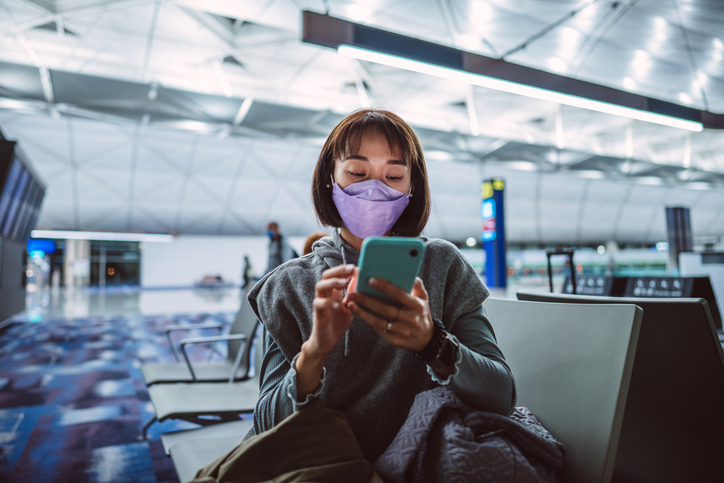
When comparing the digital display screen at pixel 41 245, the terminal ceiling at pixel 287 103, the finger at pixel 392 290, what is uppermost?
the terminal ceiling at pixel 287 103

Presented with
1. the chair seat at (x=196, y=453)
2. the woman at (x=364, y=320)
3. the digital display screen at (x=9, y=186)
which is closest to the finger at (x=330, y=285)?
the woman at (x=364, y=320)

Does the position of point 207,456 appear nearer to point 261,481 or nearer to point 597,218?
point 261,481

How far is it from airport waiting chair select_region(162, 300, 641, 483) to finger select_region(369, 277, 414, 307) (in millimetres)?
816

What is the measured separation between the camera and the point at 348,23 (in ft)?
17.5

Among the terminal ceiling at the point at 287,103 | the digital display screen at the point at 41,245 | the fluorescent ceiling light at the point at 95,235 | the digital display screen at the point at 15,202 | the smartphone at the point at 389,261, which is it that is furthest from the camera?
the fluorescent ceiling light at the point at 95,235

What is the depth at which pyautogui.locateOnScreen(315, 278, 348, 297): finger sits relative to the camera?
0.89m

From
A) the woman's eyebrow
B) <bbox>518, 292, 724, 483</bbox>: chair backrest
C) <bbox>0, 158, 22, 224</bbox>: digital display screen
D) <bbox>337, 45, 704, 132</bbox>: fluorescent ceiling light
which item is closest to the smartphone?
the woman's eyebrow

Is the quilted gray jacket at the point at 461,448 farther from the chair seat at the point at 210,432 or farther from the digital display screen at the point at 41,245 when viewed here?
the digital display screen at the point at 41,245

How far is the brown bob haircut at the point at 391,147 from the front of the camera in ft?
4.30

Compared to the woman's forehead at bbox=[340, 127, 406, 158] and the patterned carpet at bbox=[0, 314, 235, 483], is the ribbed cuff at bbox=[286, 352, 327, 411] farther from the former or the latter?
the patterned carpet at bbox=[0, 314, 235, 483]

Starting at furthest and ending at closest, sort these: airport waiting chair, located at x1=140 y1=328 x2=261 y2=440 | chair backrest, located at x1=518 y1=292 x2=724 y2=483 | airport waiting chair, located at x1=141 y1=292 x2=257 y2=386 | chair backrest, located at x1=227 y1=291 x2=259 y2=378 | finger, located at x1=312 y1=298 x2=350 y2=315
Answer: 1. chair backrest, located at x1=227 y1=291 x2=259 y2=378
2. airport waiting chair, located at x1=141 y1=292 x2=257 y2=386
3. airport waiting chair, located at x1=140 y1=328 x2=261 y2=440
4. chair backrest, located at x1=518 y1=292 x2=724 y2=483
5. finger, located at x1=312 y1=298 x2=350 y2=315

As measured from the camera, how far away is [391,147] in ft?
4.28

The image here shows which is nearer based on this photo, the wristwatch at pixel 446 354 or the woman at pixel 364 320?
the wristwatch at pixel 446 354

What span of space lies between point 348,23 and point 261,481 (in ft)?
18.2
